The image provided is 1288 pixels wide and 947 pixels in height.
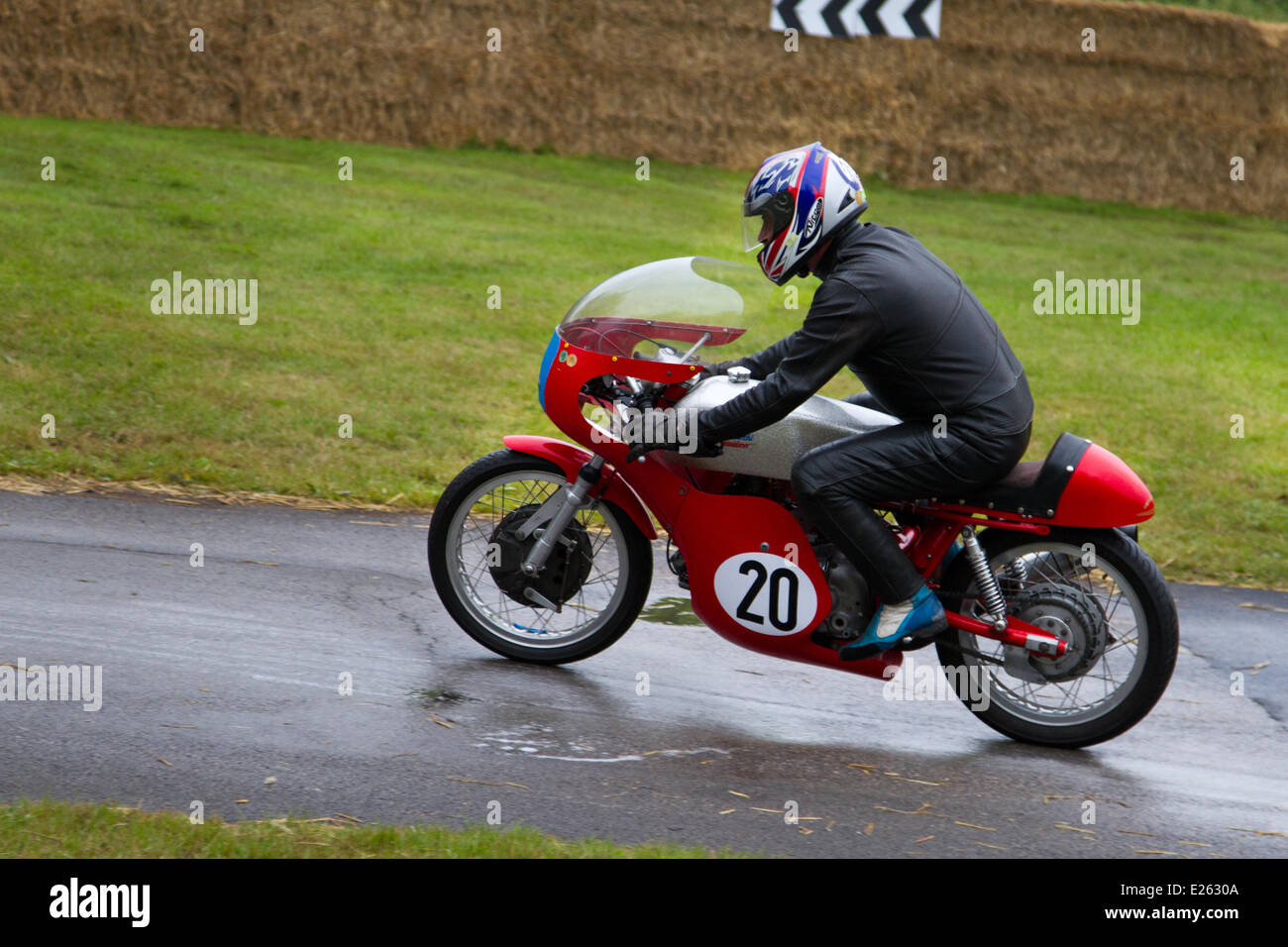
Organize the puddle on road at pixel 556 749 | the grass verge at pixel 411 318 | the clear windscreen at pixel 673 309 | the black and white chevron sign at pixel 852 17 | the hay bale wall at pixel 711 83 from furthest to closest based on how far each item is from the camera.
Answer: the black and white chevron sign at pixel 852 17 < the hay bale wall at pixel 711 83 < the grass verge at pixel 411 318 < the clear windscreen at pixel 673 309 < the puddle on road at pixel 556 749

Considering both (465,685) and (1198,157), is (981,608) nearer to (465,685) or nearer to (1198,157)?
(465,685)

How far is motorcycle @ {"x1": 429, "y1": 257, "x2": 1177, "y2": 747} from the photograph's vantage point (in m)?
5.44

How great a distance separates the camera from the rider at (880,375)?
205 inches

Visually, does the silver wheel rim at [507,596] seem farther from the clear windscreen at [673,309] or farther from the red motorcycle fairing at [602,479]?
the clear windscreen at [673,309]

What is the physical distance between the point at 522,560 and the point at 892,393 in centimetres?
169

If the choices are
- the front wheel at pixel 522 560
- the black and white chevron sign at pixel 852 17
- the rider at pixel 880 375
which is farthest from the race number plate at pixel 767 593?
the black and white chevron sign at pixel 852 17

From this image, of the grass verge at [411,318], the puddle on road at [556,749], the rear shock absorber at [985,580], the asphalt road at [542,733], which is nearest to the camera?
the asphalt road at [542,733]

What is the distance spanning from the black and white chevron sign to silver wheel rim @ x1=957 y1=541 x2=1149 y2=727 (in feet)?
59.9

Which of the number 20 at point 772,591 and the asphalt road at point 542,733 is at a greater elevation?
the number 20 at point 772,591

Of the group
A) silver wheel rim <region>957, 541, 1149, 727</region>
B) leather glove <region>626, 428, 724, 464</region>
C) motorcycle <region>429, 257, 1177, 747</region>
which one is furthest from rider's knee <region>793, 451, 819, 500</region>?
silver wheel rim <region>957, 541, 1149, 727</region>

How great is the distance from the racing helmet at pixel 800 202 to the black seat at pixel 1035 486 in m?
1.10

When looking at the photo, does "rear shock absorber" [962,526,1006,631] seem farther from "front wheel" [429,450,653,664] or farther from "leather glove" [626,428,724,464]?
"front wheel" [429,450,653,664]

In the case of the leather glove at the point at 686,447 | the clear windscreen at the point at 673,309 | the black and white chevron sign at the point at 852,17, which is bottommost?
the leather glove at the point at 686,447

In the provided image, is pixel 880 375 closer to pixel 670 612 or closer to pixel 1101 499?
pixel 1101 499
